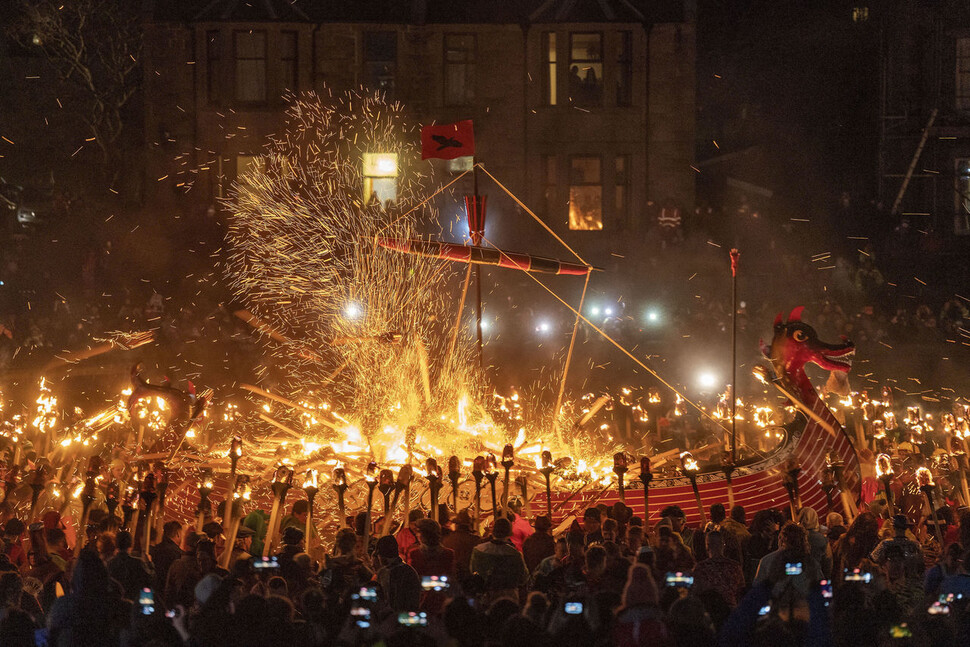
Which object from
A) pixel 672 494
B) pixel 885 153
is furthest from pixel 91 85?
pixel 672 494

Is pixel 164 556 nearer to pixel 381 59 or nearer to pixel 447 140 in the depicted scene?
pixel 447 140

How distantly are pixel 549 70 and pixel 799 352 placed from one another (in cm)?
1691

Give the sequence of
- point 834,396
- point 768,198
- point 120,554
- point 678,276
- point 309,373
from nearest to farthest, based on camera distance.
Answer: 1. point 120,554
2. point 834,396
3. point 309,373
4. point 678,276
5. point 768,198

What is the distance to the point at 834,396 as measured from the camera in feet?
60.4

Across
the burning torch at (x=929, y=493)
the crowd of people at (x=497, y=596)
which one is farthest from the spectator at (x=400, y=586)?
the burning torch at (x=929, y=493)

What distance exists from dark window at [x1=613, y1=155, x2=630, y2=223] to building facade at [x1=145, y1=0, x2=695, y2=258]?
2.4 inches

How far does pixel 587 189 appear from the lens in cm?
2888

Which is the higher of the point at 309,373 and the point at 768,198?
the point at 768,198

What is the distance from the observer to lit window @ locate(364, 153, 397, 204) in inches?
1108

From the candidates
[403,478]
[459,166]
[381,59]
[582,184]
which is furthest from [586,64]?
[403,478]

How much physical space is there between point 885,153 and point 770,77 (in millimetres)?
5686

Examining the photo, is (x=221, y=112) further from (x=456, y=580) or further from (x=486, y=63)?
(x=456, y=580)

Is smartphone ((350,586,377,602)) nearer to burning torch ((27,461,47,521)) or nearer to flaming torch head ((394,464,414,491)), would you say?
flaming torch head ((394,464,414,491))

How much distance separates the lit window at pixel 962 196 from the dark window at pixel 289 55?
18.3 m
